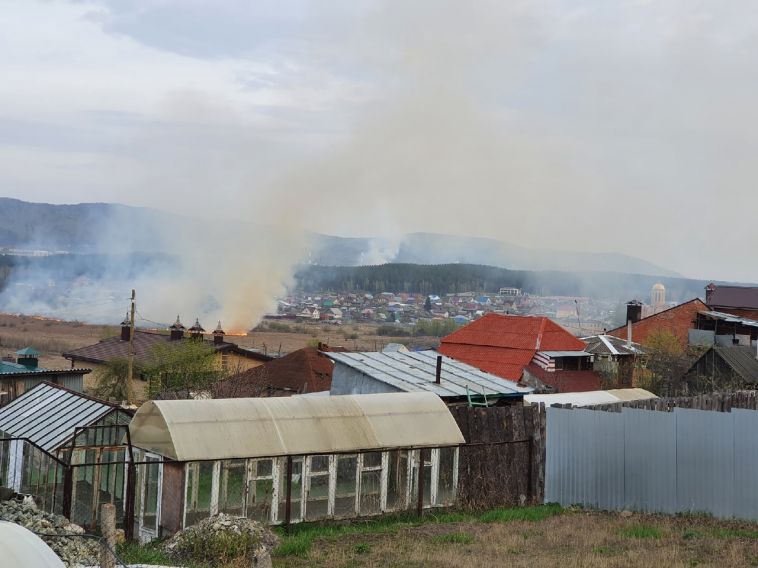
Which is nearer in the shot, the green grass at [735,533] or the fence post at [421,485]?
the green grass at [735,533]

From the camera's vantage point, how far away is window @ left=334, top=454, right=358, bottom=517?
1844 cm

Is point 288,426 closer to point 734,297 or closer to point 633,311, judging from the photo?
point 633,311

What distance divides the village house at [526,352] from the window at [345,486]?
23723mm

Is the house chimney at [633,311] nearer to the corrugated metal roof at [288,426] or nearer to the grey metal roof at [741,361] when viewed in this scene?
the grey metal roof at [741,361]

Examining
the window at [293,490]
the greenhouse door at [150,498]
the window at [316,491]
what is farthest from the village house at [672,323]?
the greenhouse door at [150,498]

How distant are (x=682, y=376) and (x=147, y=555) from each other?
36325 millimetres

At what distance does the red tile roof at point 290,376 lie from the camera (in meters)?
41.1

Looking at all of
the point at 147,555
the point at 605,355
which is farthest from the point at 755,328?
the point at 147,555

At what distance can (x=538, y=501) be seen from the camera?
20109 mm

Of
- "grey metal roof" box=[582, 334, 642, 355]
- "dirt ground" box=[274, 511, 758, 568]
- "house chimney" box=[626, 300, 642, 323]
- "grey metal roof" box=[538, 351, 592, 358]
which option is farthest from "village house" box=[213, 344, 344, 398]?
"house chimney" box=[626, 300, 642, 323]

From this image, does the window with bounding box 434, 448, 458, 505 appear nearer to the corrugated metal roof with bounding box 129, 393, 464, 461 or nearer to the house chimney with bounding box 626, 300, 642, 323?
the corrugated metal roof with bounding box 129, 393, 464, 461

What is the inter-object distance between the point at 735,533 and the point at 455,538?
4641mm

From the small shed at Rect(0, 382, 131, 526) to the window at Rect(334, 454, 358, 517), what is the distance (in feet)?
14.2

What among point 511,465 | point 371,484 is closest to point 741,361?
point 511,465
